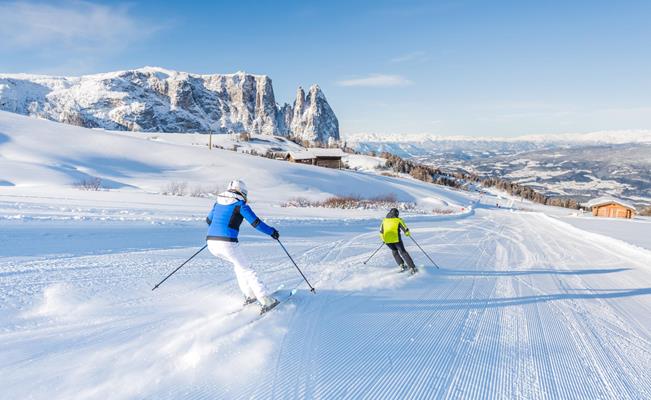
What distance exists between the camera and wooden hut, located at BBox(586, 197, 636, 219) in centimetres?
5756

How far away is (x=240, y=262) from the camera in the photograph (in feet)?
17.6

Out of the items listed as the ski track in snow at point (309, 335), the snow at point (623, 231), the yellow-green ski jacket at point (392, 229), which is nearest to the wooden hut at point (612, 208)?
the snow at point (623, 231)

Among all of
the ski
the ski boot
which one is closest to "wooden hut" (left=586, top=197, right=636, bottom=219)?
the ski

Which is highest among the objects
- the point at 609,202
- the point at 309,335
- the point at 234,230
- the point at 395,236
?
the point at 234,230

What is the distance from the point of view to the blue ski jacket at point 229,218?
16.9 ft

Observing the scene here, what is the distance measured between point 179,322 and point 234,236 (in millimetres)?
1383

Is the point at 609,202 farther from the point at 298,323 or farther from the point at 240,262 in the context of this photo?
the point at 240,262

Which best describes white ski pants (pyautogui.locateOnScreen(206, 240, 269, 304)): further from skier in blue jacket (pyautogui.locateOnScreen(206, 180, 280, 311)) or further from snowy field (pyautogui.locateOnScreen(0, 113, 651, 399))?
snowy field (pyautogui.locateOnScreen(0, 113, 651, 399))

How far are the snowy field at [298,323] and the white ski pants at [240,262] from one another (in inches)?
13.4

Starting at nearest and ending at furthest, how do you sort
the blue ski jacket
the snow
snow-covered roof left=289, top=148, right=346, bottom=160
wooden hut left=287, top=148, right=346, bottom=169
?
the blue ski jacket
the snow
snow-covered roof left=289, top=148, right=346, bottom=160
wooden hut left=287, top=148, right=346, bottom=169

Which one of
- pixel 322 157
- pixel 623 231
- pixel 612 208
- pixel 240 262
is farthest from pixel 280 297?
pixel 322 157

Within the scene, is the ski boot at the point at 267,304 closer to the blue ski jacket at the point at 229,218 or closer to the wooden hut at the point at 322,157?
the blue ski jacket at the point at 229,218

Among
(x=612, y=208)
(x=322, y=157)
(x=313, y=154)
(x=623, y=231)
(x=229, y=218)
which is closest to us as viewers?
(x=229, y=218)

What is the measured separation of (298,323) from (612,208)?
236ft
